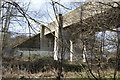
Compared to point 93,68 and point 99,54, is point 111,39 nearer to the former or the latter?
point 99,54

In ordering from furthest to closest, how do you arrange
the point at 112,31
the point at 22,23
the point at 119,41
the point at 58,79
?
the point at 58,79 < the point at 22,23 < the point at 112,31 < the point at 119,41

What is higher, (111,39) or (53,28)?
(53,28)

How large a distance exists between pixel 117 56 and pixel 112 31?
0.24 m

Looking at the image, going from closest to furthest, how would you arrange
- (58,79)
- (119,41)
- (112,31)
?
(119,41), (112,31), (58,79)

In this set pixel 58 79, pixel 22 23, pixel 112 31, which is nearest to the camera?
pixel 112 31

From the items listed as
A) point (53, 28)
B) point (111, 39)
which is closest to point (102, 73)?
point (111, 39)

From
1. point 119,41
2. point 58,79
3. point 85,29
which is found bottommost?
point 58,79

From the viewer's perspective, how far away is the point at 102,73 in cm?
169

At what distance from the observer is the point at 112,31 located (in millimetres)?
1642

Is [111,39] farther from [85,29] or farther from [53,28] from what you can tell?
[53,28]

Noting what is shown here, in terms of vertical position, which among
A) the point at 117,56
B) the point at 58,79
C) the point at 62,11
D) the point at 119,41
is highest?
the point at 62,11

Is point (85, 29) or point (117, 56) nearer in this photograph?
point (117, 56)

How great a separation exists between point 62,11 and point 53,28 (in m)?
0.21

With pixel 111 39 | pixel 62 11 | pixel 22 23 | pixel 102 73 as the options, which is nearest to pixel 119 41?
pixel 111 39
